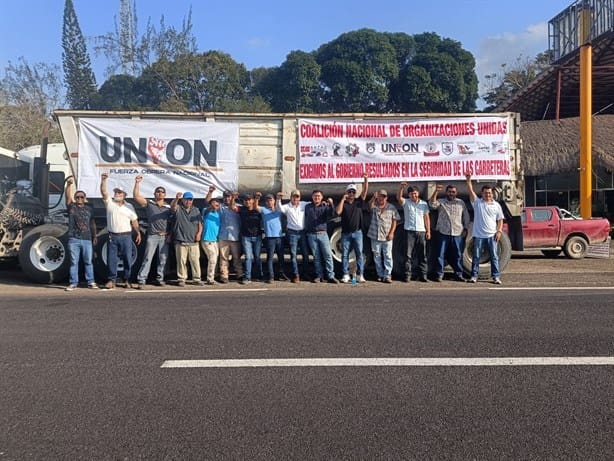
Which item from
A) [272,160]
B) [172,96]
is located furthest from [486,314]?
[172,96]

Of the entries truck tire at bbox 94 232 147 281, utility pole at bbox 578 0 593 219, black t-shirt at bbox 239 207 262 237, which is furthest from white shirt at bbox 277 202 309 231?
utility pole at bbox 578 0 593 219

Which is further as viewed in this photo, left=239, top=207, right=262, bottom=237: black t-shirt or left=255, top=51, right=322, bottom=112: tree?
left=255, top=51, right=322, bottom=112: tree

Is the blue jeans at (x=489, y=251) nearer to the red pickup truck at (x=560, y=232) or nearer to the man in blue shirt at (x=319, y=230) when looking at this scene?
the man in blue shirt at (x=319, y=230)

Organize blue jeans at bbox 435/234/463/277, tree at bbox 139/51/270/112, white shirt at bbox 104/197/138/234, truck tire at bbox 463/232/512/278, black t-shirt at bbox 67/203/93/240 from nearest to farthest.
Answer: black t-shirt at bbox 67/203/93/240, white shirt at bbox 104/197/138/234, blue jeans at bbox 435/234/463/277, truck tire at bbox 463/232/512/278, tree at bbox 139/51/270/112

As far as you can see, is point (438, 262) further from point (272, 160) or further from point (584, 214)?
point (584, 214)

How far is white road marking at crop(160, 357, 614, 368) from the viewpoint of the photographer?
4.95m

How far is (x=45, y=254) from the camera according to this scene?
10.2 m

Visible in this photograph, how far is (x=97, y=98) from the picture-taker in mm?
40938

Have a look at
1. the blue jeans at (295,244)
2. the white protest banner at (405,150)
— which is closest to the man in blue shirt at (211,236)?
the blue jeans at (295,244)

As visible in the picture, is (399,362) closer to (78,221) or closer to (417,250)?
(417,250)

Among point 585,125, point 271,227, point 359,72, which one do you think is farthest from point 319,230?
point 359,72

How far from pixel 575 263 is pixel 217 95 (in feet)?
93.1

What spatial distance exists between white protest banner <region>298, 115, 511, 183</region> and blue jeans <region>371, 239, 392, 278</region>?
4.33 feet

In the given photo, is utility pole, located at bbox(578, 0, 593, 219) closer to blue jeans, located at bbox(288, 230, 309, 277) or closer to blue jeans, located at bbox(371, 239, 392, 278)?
blue jeans, located at bbox(371, 239, 392, 278)
